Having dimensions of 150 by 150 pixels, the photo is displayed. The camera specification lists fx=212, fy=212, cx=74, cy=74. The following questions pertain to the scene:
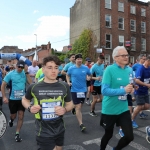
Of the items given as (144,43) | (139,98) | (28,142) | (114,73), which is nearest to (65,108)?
(114,73)

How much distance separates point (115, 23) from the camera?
98.3 ft

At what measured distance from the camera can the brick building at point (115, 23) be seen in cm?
2902

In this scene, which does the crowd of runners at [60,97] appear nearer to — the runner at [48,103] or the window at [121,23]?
the runner at [48,103]

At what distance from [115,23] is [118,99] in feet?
92.1


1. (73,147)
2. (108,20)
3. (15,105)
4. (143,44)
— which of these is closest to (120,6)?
(108,20)

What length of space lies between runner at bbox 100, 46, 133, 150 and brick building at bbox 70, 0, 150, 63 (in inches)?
964

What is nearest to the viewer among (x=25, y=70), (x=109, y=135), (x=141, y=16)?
(x=109, y=135)

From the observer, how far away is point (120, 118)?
3.46m

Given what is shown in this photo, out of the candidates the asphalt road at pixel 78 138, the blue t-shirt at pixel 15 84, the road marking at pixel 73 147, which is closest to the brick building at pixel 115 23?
the asphalt road at pixel 78 138

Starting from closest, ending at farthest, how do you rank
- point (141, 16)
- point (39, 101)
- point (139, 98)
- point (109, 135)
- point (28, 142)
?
point (39, 101) → point (109, 135) → point (28, 142) → point (139, 98) → point (141, 16)

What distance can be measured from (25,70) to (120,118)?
264 cm

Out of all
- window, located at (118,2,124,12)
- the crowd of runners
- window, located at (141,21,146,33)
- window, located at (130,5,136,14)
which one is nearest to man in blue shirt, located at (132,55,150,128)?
the crowd of runners

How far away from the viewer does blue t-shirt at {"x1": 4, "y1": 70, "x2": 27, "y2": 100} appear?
483cm

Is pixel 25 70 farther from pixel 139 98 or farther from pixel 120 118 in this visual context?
pixel 139 98
